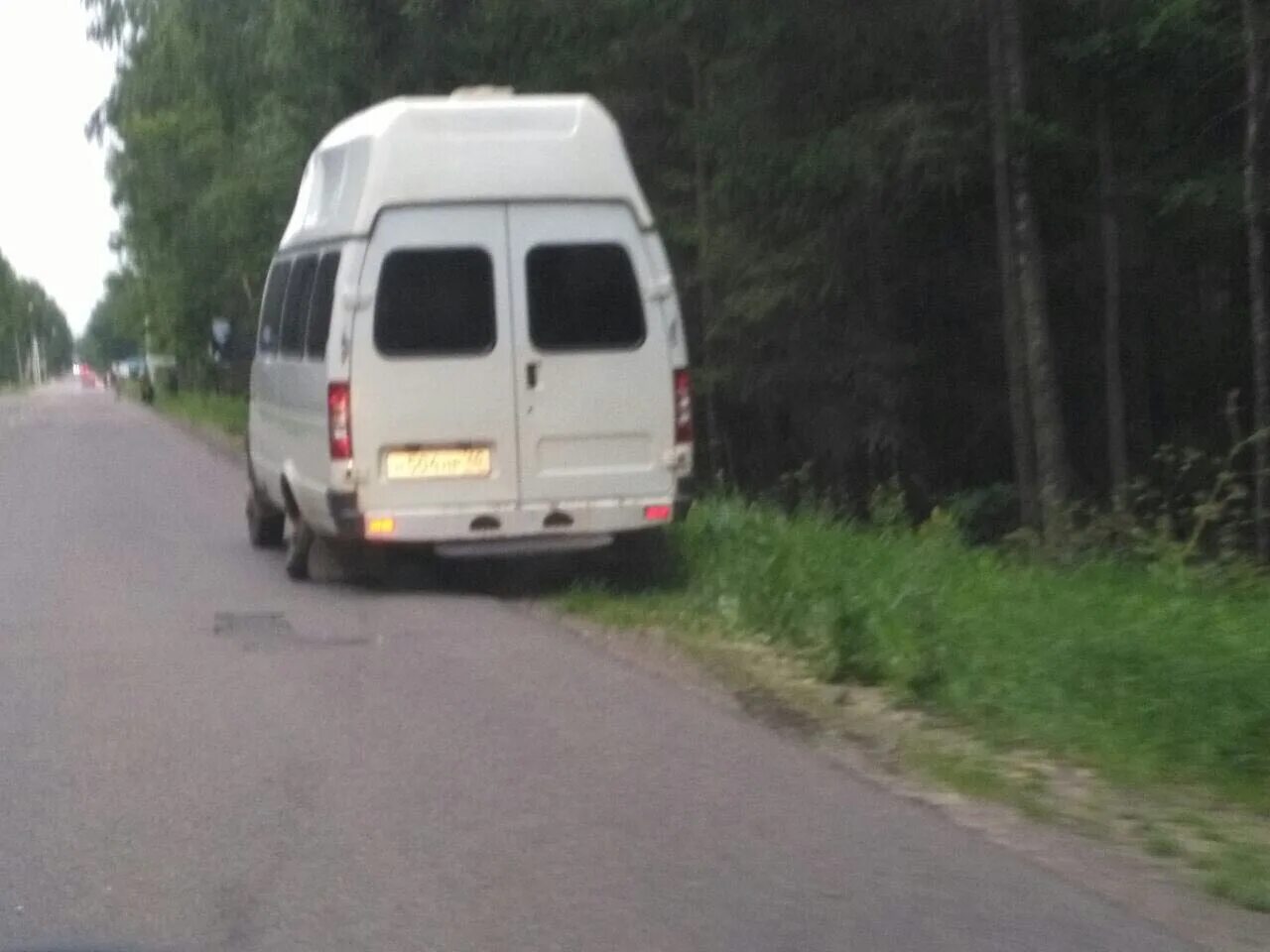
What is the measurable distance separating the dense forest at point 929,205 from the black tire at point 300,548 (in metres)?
6.69

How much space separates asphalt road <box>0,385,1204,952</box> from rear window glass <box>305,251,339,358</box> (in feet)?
5.90

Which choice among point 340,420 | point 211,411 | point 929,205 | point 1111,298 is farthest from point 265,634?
point 211,411

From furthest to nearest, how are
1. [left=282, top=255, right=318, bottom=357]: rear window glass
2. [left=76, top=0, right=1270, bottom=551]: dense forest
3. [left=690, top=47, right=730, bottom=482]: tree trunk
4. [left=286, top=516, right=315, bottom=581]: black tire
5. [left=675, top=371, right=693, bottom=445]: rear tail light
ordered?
[left=690, top=47, right=730, bottom=482]: tree trunk → [left=76, top=0, right=1270, bottom=551]: dense forest → [left=286, top=516, right=315, bottom=581]: black tire → [left=282, top=255, right=318, bottom=357]: rear window glass → [left=675, top=371, right=693, bottom=445]: rear tail light

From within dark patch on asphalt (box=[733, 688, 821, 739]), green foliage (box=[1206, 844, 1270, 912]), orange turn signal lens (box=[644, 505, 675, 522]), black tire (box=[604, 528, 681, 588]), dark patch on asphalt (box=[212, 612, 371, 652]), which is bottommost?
green foliage (box=[1206, 844, 1270, 912])

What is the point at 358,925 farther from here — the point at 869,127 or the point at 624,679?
the point at 869,127

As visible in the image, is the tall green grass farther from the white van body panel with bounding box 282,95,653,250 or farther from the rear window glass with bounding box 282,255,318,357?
the rear window glass with bounding box 282,255,318,357

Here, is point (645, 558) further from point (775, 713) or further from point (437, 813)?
point (437, 813)

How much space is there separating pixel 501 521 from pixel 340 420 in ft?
3.71

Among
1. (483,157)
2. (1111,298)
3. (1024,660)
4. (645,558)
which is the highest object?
(483,157)

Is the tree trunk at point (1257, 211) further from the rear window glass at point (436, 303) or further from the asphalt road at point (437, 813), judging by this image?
the asphalt road at point (437, 813)

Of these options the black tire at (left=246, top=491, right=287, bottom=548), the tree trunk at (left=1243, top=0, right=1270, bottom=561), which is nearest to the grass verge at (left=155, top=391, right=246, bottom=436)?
the black tire at (left=246, top=491, right=287, bottom=548)

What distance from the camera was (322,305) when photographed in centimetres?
1349

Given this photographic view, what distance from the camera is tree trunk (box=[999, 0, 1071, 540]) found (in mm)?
21625

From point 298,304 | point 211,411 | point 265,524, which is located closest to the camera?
point 298,304
